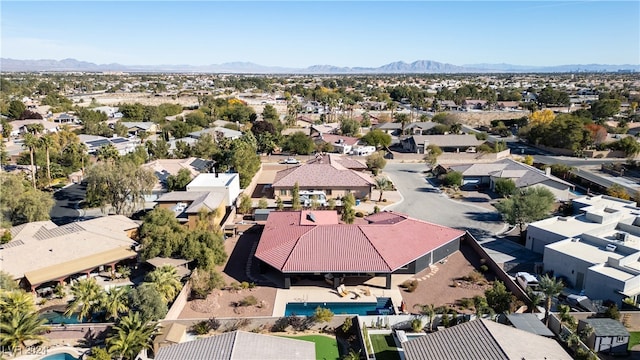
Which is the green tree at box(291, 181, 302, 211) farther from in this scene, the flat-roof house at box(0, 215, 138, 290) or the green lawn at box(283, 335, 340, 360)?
the green lawn at box(283, 335, 340, 360)

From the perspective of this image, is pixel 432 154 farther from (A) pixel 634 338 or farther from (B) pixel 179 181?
(A) pixel 634 338

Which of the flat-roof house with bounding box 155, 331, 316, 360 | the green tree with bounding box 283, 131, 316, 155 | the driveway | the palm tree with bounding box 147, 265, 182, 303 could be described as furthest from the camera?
the green tree with bounding box 283, 131, 316, 155

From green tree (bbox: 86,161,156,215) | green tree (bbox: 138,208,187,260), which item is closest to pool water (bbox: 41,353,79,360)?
green tree (bbox: 138,208,187,260)

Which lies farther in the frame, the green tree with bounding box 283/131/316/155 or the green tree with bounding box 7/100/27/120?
the green tree with bounding box 7/100/27/120

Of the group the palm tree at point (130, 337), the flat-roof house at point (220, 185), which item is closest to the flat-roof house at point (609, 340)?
the palm tree at point (130, 337)

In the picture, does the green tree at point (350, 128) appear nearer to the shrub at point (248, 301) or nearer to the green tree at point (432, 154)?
the green tree at point (432, 154)

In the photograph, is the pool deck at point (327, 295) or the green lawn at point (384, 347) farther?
the pool deck at point (327, 295)

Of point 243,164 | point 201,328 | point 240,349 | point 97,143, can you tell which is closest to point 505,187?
point 243,164
